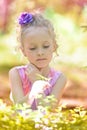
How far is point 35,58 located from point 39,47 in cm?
5

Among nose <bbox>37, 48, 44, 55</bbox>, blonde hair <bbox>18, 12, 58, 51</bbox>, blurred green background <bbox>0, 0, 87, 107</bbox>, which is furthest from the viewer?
blurred green background <bbox>0, 0, 87, 107</bbox>

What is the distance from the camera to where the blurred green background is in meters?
4.48

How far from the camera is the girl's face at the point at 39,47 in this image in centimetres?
192

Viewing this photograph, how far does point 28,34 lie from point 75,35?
253cm

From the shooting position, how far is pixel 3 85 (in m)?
4.68

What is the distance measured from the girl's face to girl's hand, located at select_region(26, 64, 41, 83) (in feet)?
0.07

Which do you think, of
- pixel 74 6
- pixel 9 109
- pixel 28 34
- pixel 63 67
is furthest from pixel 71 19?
pixel 9 109

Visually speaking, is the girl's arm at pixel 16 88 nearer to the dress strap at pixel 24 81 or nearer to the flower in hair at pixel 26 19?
the dress strap at pixel 24 81

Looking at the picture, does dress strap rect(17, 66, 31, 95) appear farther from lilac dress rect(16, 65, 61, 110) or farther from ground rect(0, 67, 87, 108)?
ground rect(0, 67, 87, 108)

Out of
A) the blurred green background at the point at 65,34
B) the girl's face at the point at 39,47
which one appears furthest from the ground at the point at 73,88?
the girl's face at the point at 39,47

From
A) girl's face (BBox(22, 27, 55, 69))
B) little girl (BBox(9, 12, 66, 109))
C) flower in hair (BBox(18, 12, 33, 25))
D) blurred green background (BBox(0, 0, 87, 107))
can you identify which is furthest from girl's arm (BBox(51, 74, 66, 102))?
blurred green background (BBox(0, 0, 87, 107))

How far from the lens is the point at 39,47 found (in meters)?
1.92

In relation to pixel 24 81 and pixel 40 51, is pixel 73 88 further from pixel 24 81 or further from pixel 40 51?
pixel 40 51

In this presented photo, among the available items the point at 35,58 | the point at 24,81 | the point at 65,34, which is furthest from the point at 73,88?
the point at 35,58
